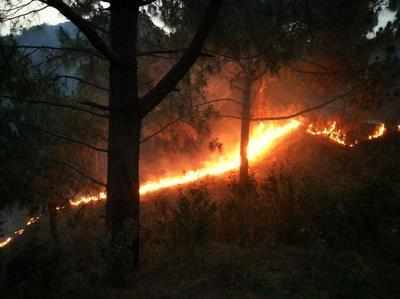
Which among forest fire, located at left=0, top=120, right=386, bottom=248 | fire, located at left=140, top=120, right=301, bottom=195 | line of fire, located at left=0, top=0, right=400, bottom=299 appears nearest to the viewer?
line of fire, located at left=0, top=0, right=400, bottom=299

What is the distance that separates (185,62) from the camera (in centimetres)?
521

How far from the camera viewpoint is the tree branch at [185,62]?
477 cm

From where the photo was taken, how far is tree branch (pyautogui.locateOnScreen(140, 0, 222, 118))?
477 cm

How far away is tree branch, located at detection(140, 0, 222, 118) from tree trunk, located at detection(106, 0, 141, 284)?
246 millimetres

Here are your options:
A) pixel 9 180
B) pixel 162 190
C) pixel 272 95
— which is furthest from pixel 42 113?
pixel 272 95

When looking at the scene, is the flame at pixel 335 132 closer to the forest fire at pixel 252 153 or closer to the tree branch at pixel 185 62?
the forest fire at pixel 252 153

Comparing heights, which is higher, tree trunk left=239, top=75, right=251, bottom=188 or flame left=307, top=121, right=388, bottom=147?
flame left=307, top=121, right=388, bottom=147

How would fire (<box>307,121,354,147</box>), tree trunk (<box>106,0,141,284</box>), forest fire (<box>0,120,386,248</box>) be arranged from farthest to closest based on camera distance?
fire (<box>307,121,354,147</box>) → forest fire (<box>0,120,386,248</box>) → tree trunk (<box>106,0,141,284</box>)

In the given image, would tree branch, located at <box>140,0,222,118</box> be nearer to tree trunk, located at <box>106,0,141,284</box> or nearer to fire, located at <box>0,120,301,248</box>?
tree trunk, located at <box>106,0,141,284</box>

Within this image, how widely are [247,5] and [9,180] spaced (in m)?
6.59

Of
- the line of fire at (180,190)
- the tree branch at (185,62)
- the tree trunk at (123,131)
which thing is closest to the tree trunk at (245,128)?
the line of fire at (180,190)

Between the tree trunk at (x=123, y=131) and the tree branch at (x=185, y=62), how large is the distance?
0.25 m

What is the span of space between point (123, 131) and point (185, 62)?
137 centimetres

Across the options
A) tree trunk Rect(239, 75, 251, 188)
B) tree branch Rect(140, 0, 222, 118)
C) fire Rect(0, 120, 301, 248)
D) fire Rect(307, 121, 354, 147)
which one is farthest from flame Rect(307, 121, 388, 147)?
tree branch Rect(140, 0, 222, 118)
